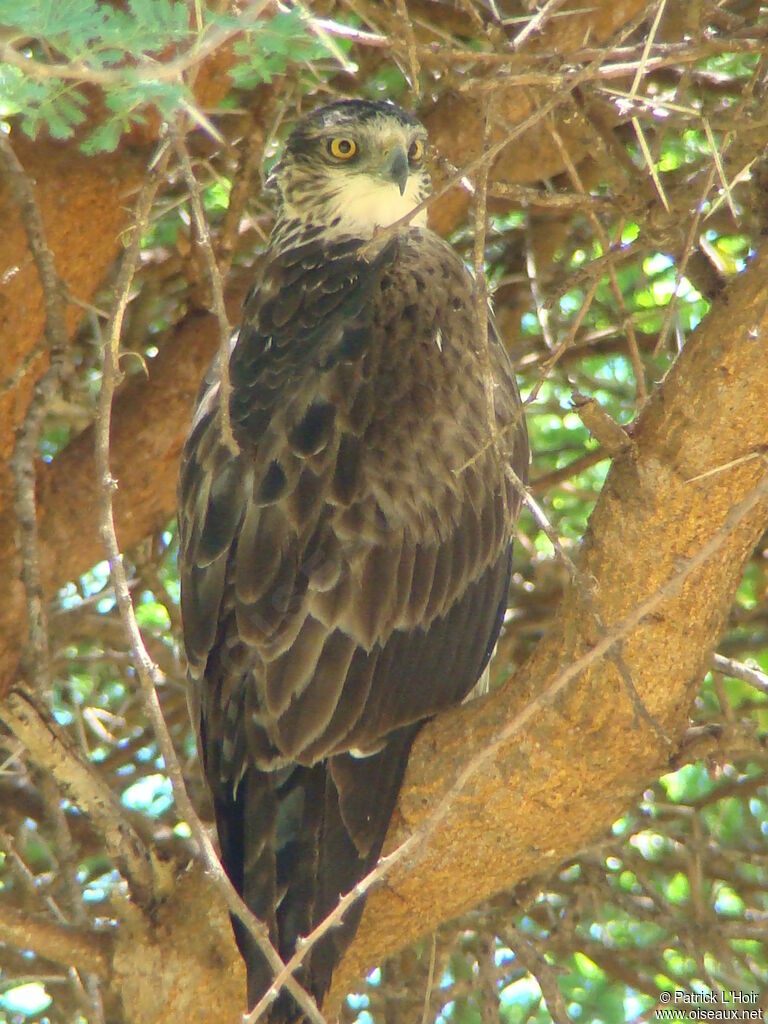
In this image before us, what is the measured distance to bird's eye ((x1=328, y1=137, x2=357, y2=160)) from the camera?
4.18 metres

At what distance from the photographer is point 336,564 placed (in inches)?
132

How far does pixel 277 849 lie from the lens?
3256 mm

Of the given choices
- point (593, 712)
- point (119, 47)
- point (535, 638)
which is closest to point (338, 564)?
point (593, 712)

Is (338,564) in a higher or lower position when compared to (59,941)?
higher

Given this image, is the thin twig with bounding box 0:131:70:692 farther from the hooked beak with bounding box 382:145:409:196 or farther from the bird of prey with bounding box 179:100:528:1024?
the hooked beak with bounding box 382:145:409:196

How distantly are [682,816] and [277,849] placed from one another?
6.11 ft

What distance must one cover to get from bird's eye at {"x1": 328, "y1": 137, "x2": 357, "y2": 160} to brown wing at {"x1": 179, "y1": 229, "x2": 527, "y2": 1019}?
0.55 m

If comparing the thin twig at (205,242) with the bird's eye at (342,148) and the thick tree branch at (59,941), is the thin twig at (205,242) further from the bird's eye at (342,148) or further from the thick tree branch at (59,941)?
the bird's eye at (342,148)

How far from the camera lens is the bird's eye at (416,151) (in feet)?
13.5

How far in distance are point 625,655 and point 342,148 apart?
1.97 m

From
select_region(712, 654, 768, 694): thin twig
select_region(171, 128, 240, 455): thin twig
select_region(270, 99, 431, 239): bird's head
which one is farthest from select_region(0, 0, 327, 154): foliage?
select_region(712, 654, 768, 694): thin twig

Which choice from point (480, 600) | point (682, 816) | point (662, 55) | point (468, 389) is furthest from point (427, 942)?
point (662, 55)

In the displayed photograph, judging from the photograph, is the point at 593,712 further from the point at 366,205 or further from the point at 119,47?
the point at 366,205

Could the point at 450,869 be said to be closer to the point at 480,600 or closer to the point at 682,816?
the point at 480,600
